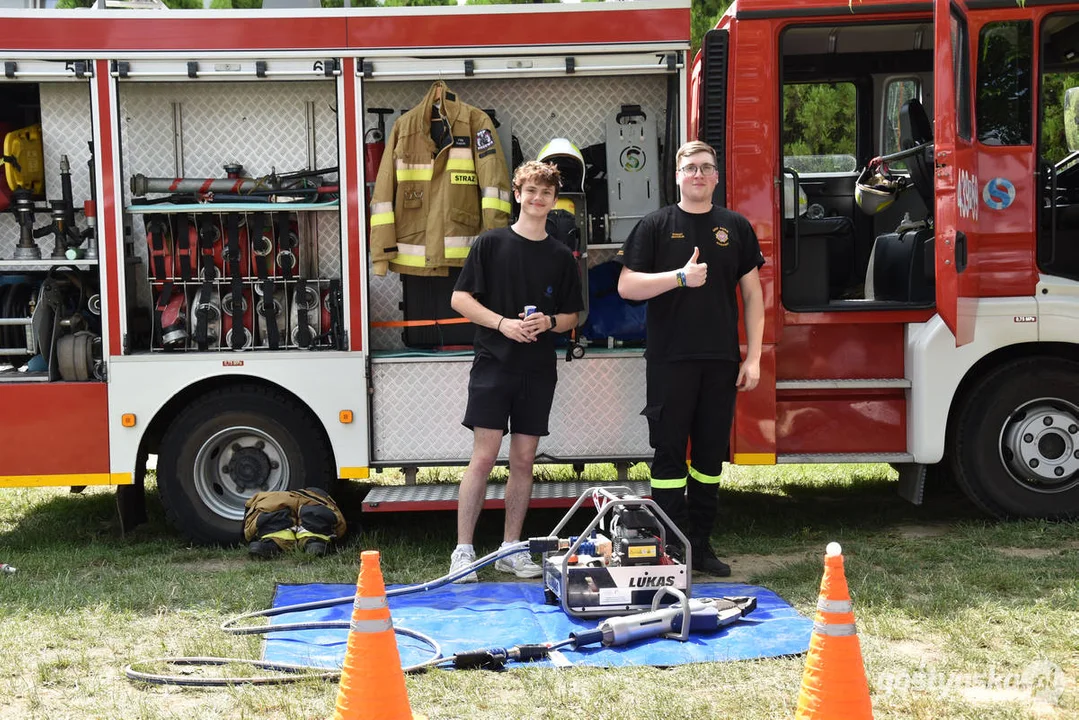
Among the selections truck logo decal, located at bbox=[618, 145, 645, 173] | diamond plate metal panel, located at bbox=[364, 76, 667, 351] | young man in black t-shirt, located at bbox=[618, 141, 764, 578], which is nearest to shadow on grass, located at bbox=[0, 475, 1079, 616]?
young man in black t-shirt, located at bbox=[618, 141, 764, 578]

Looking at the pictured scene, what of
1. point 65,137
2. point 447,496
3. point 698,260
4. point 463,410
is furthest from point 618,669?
point 65,137

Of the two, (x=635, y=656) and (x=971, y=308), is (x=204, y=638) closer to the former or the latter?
(x=635, y=656)

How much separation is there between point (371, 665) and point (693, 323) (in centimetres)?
263

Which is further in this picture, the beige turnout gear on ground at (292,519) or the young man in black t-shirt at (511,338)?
the beige turnout gear on ground at (292,519)

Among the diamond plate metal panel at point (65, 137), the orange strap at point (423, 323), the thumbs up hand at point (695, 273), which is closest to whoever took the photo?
the thumbs up hand at point (695, 273)

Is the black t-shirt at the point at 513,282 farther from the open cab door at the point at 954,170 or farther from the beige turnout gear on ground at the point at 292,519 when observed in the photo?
the open cab door at the point at 954,170

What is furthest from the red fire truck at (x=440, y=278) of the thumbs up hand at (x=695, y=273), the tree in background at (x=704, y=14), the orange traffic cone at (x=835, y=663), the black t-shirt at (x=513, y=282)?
the tree in background at (x=704, y=14)

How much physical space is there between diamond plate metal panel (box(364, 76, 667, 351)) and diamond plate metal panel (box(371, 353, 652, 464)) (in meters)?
0.51

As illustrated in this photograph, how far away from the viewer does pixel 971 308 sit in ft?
19.5

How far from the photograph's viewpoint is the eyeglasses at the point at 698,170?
5.24 m

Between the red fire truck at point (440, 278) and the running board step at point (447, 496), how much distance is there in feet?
0.09

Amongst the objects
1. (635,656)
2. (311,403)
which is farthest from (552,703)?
(311,403)

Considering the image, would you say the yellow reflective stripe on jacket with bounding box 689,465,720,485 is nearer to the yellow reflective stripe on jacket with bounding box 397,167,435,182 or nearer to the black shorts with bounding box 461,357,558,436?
the black shorts with bounding box 461,357,558,436

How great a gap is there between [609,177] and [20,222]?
10.8 feet
